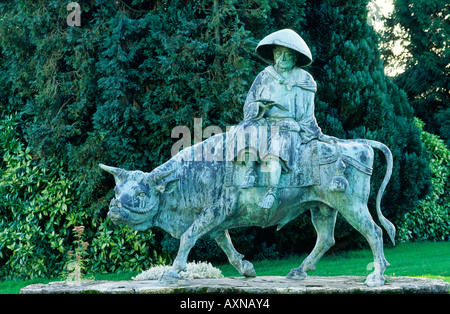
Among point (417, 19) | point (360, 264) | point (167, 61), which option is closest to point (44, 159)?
point (167, 61)

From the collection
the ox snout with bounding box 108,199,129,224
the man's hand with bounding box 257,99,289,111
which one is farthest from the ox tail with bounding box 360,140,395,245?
the ox snout with bounding box 108,199,129,224

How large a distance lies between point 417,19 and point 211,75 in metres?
8.88

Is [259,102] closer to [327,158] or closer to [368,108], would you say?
[327,158]

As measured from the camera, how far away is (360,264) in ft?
35.7

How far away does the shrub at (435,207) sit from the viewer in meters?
14.2

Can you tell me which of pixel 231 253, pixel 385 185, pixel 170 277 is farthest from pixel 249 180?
pixel 385 185

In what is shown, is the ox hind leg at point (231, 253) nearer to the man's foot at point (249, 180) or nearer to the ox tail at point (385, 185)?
the man's foot at point (249, 180)

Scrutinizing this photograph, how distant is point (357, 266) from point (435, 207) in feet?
15.0

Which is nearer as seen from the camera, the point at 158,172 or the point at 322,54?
the point at 158,172

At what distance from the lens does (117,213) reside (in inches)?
263

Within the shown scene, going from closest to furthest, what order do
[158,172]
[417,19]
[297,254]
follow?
[158,172] → [297,254] → [417,19]

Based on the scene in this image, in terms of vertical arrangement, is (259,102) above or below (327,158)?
above

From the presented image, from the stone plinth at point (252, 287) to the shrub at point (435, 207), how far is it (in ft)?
23.3

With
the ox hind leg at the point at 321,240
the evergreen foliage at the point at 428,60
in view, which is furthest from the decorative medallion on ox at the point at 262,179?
the evergreen foliage at the point at 428,60
